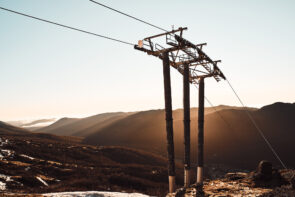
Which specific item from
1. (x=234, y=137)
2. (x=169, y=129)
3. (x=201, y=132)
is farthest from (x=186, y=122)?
(x=234, y=137)

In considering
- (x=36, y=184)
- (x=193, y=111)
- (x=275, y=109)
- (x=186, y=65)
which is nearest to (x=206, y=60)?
(x=186, y=65)

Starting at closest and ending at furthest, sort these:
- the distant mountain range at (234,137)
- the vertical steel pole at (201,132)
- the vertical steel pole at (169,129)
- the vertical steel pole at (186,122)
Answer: the vertical steel pole at (169,129)
the vertical steel pole at (186,122)
the vertical steel pole at (201,132)
the distant mountain range at (234,137)

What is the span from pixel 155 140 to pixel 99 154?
3097 cm

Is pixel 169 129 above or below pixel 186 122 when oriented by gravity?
below

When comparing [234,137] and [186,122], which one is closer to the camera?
[186,122]

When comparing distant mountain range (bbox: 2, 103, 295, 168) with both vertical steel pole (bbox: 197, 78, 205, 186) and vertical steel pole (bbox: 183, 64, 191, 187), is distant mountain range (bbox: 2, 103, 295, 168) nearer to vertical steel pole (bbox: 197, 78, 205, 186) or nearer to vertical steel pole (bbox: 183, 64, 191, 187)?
vertical steel pole (bbox: 197, 78, 205, 186)

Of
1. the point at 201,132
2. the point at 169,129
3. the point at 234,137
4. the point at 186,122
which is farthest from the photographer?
the point at 234,137

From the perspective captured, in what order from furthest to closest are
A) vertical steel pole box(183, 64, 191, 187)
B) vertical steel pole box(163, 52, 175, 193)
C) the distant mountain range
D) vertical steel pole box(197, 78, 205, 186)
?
the distant mountain range
vertical steel pole box(197, 78, 205, 186)
vertical steel pole box(183, 64, 191, 187)
vertical steel pole box(163, 52, 175, 193)

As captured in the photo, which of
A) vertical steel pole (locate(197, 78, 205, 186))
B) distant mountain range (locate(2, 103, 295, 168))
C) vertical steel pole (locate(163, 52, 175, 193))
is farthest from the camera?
distant mountain range (locate(2, 103, 295, 168))

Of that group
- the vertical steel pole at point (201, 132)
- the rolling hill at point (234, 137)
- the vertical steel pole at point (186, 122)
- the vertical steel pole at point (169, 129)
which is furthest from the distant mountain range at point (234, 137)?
the vertical steel pole at point (169, 129)

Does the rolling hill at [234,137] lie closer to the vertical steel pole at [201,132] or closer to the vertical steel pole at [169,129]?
the vertical steel pole at [201,132]

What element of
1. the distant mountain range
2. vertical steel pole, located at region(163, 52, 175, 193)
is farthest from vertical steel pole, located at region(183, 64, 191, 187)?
the distant mountain range

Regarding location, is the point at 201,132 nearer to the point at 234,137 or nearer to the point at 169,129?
the point at 169,129

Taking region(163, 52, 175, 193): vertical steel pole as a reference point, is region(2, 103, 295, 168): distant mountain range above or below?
below
